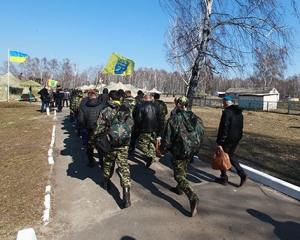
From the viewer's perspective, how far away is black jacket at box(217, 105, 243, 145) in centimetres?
397

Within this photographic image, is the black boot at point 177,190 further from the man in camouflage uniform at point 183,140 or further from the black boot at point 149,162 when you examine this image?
the black boot at point 149,162

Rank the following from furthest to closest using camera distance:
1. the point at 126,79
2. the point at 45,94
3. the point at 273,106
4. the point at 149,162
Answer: the point at 126,79
the point at 273,106
the point at 45,94
the point at 149,162

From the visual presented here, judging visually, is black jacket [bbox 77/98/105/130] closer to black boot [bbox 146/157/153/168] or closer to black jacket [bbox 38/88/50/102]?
black boot [bbox 146/157/153/168]

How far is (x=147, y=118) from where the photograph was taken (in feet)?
17.2

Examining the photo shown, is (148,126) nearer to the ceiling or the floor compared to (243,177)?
nearer to the ceiling

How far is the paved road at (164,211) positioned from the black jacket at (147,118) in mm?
1089

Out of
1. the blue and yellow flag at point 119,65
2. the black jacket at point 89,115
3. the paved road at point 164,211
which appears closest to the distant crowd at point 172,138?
the paved road at point 164,211

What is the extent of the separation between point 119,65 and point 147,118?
331 inches

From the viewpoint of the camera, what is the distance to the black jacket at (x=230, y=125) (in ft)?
13.0

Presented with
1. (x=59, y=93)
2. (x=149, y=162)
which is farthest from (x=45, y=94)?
(x=149, y=162)

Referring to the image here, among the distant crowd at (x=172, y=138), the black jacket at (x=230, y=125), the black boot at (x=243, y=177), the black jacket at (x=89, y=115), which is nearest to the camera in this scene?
the distant crowd at (x=172, y=138)

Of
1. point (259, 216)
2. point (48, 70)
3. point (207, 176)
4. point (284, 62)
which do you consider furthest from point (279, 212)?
point (48, 70)

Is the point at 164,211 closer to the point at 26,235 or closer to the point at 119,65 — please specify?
the point at 26,235

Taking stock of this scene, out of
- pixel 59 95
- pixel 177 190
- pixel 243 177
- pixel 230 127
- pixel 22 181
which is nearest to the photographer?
pixel 177 190
